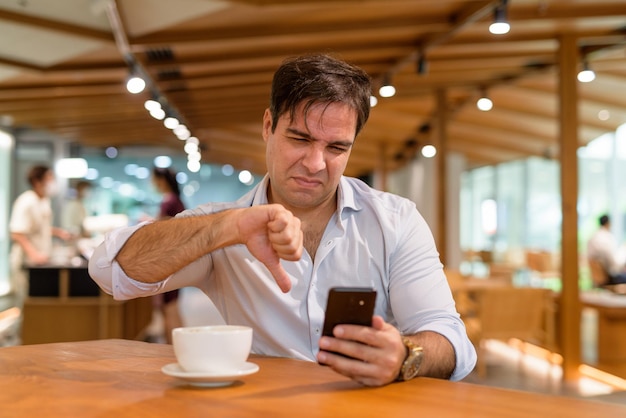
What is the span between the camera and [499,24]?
5293 mm

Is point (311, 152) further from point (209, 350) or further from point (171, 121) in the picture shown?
point (171, 121)

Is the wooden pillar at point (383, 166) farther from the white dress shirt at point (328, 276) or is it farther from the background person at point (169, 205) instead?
the white dress shirt at point (328, 276)

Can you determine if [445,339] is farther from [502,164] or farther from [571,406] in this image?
[502,164]

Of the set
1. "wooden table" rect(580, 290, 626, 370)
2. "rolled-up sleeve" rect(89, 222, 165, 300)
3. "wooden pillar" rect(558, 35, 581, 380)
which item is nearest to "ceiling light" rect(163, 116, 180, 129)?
"wooden pillar" rect(558, 35, 581, 380)

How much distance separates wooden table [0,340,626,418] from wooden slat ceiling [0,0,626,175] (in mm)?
1366

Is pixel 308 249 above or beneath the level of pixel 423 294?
above

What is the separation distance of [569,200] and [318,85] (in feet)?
18.0

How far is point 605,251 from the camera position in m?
10.9

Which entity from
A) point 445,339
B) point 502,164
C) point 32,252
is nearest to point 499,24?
point 445,339

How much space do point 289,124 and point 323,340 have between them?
0.82 m

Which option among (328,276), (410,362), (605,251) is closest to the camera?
(410,362)

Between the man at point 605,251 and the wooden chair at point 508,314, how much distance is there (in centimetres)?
414

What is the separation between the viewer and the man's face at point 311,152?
2066 mm

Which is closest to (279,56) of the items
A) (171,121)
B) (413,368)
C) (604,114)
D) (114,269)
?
(171,121)
